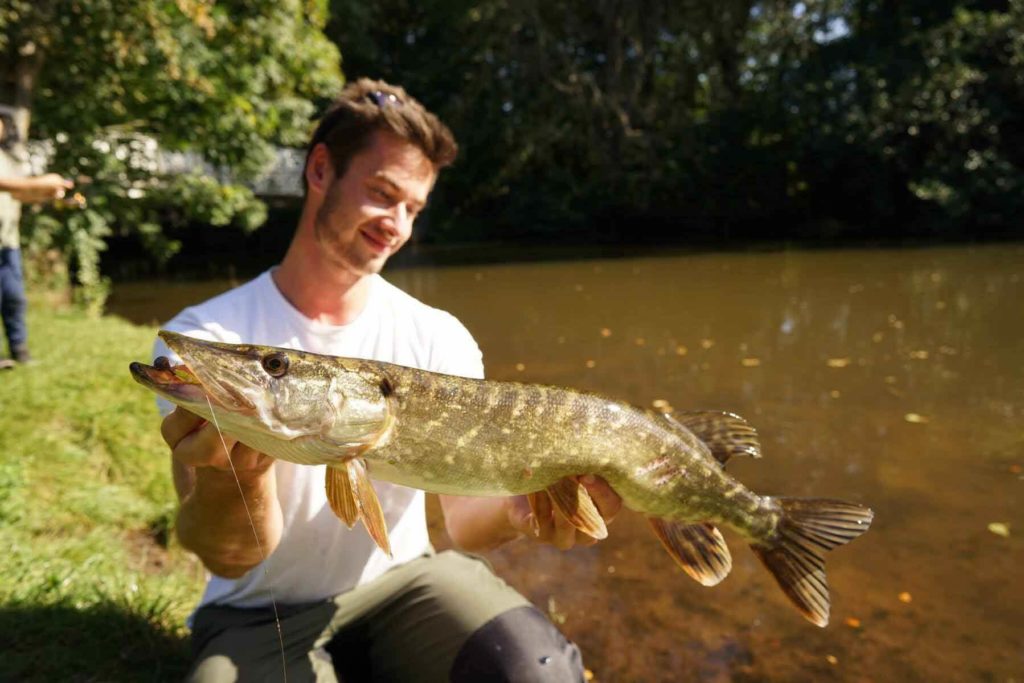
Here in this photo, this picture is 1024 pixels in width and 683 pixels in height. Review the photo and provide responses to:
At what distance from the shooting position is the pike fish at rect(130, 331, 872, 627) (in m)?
1.79

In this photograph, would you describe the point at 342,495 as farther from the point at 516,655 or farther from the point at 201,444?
the point at 516,655

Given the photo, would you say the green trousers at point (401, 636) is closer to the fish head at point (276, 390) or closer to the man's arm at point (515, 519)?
the man's arm at point (515, 519)

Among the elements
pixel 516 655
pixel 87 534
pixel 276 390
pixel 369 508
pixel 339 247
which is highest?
pixel 339 247

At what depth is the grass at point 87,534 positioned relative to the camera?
2.60m

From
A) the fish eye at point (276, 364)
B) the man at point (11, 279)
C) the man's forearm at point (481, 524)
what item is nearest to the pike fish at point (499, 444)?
the fish eye at point (276, 364)

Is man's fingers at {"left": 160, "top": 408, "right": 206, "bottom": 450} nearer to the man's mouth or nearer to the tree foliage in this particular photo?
the man's mouth

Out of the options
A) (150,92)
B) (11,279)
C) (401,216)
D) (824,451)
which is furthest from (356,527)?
(150,92)

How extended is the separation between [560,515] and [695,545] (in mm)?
465

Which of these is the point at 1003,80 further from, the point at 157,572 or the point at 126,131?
the point at 157,572

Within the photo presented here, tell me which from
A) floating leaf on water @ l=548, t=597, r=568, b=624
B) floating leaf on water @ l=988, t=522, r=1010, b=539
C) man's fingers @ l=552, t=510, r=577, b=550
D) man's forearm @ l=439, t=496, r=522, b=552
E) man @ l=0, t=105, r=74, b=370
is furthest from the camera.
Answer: man @ l=0, t=105, r=74, b=370

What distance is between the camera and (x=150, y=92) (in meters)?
8.96

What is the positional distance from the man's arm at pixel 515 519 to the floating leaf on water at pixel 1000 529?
9.93ft

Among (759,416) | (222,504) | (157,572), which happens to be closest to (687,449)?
(222,504)

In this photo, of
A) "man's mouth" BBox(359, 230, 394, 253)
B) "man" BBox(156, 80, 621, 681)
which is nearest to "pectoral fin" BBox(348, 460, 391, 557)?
"man" BBox(156, 80, 621, 681)
